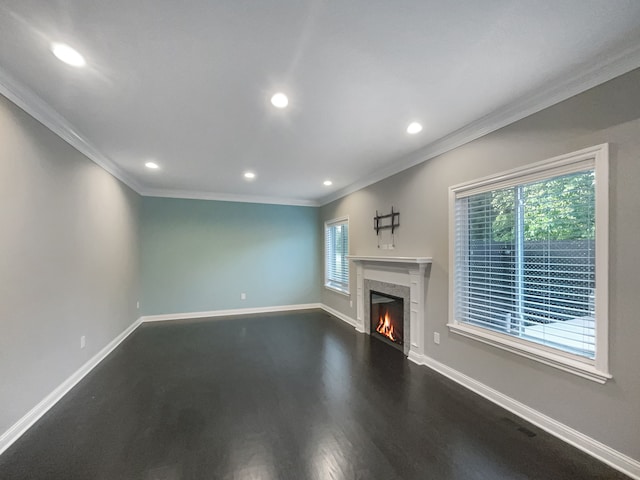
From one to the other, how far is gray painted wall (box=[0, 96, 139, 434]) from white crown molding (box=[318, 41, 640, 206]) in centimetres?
374

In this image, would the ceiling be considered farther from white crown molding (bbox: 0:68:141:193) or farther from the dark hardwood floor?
the dark hardwood floor

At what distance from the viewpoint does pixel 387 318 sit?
4.20 meters

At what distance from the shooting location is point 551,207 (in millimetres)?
2084

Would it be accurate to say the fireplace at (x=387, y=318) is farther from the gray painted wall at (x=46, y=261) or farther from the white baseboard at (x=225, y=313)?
the gray painted wall at (x=46, y=261)

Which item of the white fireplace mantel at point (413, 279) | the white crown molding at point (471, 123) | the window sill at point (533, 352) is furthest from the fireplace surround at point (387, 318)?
the white crown molding at point (471, 123)

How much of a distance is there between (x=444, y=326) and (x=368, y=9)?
2.92 meters

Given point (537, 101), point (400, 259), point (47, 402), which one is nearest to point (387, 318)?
point (400, 259)

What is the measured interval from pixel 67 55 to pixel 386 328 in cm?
445

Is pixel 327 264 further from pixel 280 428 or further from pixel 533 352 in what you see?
pixel 533 352

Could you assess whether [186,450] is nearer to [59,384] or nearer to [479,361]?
[59,384]

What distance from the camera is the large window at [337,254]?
5.37 meters

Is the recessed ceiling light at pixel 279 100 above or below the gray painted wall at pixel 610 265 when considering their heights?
above

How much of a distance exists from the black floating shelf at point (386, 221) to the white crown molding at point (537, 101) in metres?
0.72

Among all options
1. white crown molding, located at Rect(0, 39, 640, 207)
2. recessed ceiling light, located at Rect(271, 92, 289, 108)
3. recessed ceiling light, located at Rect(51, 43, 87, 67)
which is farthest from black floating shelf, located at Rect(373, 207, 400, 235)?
recessed ceiling light, located at Rect(51, 43, 87, 67)
